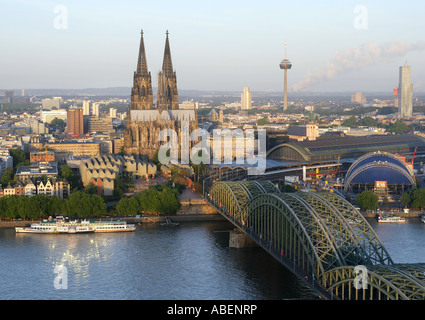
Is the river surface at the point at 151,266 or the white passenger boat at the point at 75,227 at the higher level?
the white passenger boat at the point at 75,227

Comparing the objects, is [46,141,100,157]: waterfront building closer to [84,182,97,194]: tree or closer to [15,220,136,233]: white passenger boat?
[84,182,97,194]: tree

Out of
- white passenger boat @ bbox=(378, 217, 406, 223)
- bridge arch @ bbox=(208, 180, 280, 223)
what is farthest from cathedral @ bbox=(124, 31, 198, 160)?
white passenger boat @ bbox=(378, 217, 406, 223)

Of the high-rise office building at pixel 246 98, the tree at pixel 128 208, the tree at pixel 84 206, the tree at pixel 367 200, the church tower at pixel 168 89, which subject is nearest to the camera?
the tree at pixel 84 206

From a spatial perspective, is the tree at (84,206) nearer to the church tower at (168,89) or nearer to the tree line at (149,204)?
the tree line at (149,204)

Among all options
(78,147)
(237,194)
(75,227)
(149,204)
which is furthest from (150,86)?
(237,194)

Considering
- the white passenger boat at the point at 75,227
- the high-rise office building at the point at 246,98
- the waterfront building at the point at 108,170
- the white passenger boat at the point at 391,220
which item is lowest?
the white passenger boat at the point at 391,220

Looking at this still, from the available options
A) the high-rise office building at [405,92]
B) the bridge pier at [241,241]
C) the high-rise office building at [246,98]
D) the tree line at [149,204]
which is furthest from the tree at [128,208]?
the high-rise office building at [246,98]

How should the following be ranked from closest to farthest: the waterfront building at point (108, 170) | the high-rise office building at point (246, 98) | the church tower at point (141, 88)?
the waterfront building at point (108, 170), the church tower at point (141, 88), the high-rise office building at point (246, 98)
